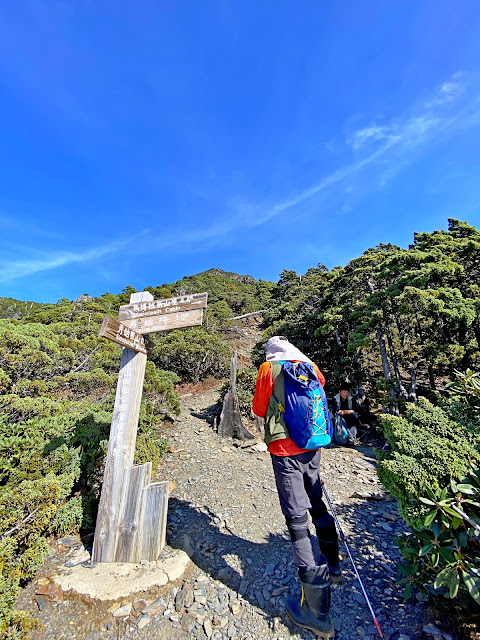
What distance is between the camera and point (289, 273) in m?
32.6


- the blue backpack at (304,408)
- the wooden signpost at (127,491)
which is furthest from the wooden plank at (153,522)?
the blue backpack at (304,408)

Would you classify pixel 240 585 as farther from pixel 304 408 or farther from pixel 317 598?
pixel 304 408

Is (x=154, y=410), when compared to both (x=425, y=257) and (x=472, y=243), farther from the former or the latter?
(x=472, y=243)

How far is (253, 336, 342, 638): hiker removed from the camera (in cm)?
200

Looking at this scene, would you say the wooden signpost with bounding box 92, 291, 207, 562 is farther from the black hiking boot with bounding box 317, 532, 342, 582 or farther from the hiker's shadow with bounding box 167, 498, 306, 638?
the black hiking boot with bounding box 317, 532, 342, 582

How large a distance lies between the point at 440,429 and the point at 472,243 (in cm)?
794

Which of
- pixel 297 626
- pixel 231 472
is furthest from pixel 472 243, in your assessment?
pixel 297 626

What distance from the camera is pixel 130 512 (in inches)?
112

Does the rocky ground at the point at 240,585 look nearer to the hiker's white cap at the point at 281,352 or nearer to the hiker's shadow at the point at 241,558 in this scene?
the hiker's shadow at the point at 241,558

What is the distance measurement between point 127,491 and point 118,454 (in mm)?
378

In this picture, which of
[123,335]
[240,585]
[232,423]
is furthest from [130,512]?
[232,423]

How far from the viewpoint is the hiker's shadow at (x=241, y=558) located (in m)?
2.44

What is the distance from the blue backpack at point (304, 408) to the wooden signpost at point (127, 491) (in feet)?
4.77

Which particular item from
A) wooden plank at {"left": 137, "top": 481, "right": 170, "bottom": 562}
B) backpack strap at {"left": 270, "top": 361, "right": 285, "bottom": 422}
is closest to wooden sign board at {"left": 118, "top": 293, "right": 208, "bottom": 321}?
backpack strap at {"left": 270, "top": 361, "right": 285, "bottom": 422}
